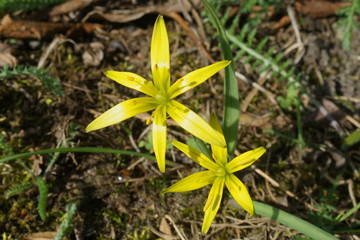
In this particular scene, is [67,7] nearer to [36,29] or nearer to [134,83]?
[36,29]

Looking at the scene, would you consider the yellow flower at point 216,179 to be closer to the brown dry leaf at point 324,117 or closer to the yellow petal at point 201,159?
the yellow petal at point 201,159

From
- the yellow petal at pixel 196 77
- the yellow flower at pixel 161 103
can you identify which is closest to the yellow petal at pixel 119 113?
the yellow flower at pixel 161 103

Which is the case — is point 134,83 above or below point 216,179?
above

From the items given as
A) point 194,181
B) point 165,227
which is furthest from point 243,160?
point 165,227

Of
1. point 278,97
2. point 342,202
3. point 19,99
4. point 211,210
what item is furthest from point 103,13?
point 342,202

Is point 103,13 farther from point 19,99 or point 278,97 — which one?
point 278,97

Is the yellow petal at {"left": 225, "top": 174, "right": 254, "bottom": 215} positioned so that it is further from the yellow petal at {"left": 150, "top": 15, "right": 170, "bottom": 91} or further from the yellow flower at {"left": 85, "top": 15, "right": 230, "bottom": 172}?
the yellow petal at {"left": 150, "top": 15, "right": 170, "bottom": 91}
